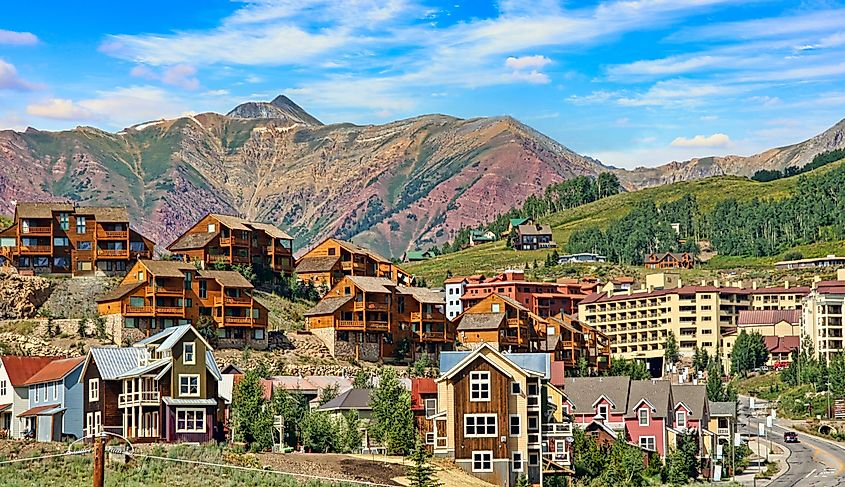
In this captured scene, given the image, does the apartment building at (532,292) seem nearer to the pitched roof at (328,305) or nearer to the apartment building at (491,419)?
the pitched roof at (328,305)

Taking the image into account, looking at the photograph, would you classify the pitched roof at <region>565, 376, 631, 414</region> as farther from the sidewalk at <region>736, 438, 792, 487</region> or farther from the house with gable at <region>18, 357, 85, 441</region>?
the house with gable at <region>18, 357, 85, 441</region>

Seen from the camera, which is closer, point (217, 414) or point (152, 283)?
point (217, 414)

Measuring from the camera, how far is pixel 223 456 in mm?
74062

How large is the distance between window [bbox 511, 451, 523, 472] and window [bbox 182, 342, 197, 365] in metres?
17.6

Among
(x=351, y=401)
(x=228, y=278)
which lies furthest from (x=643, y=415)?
(x=228, y=278)

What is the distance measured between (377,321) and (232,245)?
13.5 meters

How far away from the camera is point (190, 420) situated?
80.2 meters

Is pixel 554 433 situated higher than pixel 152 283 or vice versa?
pixel 152 283

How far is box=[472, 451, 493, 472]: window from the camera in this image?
81.6 m

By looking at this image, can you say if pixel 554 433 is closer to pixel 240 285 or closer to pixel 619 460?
pixel 619 460

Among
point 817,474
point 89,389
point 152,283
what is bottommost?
point 817,474

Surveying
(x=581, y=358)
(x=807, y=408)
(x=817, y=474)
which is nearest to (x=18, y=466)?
(x=817, y=474)

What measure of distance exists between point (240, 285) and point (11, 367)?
2865cm

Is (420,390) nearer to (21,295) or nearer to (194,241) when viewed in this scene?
(21,295)
